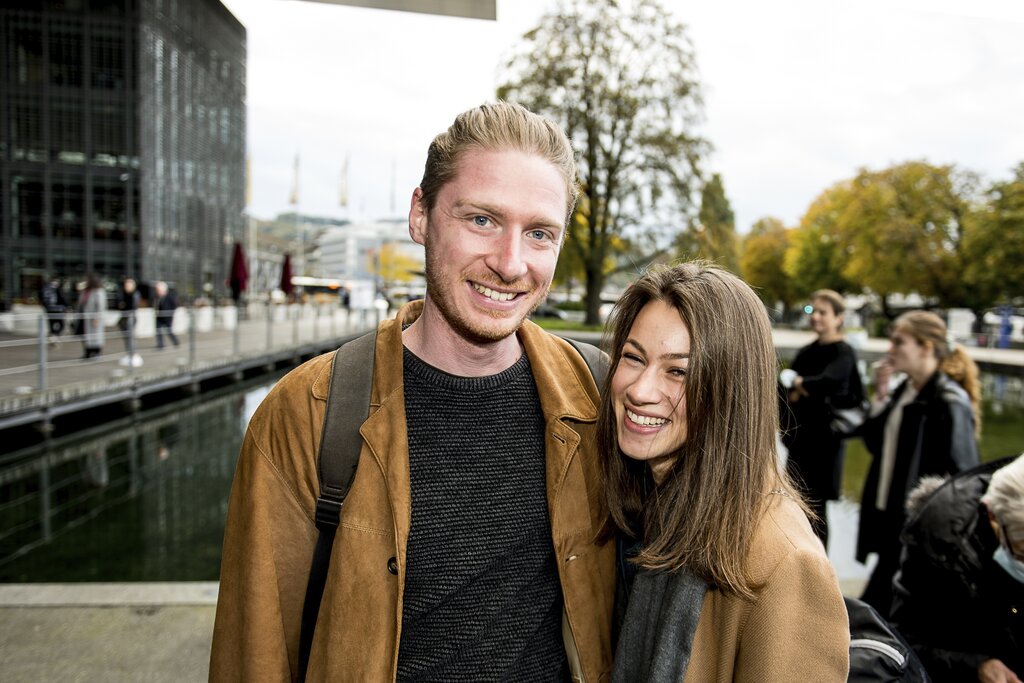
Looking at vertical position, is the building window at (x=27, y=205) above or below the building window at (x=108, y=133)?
below

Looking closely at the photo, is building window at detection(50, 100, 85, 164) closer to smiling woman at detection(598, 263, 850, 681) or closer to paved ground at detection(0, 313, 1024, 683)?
paved ground at detection(0, 313, 1024, 683)

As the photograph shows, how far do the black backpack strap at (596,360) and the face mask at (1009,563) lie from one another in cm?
109

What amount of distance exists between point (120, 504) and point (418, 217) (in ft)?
20.2

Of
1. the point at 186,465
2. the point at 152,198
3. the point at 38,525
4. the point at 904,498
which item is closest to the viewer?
the point at 904,498

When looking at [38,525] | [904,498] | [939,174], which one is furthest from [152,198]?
[939,174]

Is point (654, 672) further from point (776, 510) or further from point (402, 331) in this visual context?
point (402, 331)

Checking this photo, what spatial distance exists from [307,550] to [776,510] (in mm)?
992

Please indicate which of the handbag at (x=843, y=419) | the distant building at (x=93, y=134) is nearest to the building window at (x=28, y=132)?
the distant building at (x=93, y=134)

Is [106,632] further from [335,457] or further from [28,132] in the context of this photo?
[28,132]

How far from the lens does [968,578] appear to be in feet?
6.08

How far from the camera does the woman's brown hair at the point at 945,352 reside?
137 inches

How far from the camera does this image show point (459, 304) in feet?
5.01

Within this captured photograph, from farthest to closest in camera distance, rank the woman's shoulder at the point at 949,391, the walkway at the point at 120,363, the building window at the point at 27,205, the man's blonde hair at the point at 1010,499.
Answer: the building window at the point at 27,205, the walkway at the point at 120,363, the woman's shoulder at the point at 949,391, the man's blonde hair at the point at 1010,499

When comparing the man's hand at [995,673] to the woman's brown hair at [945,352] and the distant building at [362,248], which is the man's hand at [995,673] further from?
the distant building at [362,248]
